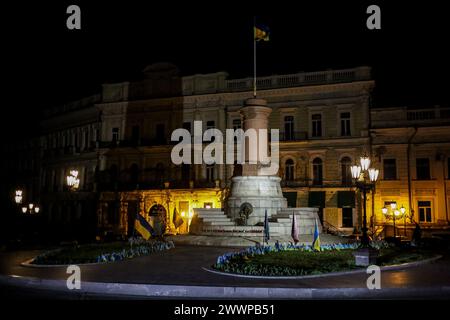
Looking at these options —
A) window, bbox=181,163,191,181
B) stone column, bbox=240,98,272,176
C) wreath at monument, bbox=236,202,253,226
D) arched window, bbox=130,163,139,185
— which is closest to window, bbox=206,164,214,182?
window, bbox=181,163,191,181

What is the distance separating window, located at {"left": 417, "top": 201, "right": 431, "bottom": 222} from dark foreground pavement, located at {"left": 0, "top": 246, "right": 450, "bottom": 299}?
23.6 meters

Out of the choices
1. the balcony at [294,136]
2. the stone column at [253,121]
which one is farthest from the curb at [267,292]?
the balcony at [294,136]

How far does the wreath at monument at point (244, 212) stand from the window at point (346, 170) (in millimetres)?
17084

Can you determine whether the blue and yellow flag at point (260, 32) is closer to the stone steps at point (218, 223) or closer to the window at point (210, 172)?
the stone steps at point (218, 223)

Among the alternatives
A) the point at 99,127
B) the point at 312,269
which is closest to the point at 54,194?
the point at 99,127

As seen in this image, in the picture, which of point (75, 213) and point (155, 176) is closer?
point (155, 176)

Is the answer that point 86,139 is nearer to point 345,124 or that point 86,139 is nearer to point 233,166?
point 233,166

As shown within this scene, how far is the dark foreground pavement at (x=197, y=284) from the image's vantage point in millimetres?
10914

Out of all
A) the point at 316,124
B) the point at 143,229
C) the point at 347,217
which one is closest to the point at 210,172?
the point at 316,124

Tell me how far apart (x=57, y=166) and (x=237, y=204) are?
118 ft

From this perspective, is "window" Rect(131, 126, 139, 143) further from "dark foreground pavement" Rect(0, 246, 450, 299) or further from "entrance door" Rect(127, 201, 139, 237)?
"dark foreground pavement" Rect(0, 246, 450, 299)
